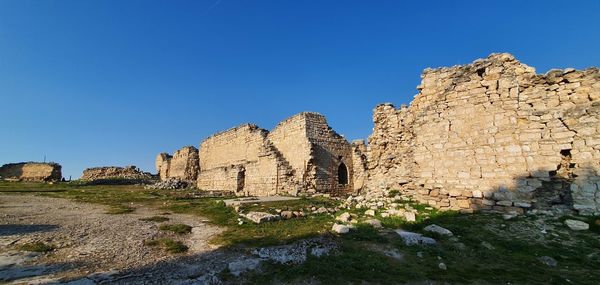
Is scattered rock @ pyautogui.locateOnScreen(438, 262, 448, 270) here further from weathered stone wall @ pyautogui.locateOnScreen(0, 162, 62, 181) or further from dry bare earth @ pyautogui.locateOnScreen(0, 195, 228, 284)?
weathered stone wall @ pyautogui.locateOnScreen(0, 162, 62, 181)

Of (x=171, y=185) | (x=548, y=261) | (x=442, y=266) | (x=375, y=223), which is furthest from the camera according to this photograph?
(x=171, y=185)

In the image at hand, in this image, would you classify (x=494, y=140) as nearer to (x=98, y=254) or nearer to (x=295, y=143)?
(x=98, y=254)

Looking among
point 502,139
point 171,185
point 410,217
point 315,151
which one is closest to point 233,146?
point 171,185

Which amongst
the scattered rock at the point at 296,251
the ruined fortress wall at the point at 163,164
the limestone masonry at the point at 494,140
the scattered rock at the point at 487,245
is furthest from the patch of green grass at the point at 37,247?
the ruined fortress wall at the point at 163,164

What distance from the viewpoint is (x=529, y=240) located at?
6426 mm

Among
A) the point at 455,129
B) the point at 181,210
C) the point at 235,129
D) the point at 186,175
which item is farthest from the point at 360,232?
the point at 186,175

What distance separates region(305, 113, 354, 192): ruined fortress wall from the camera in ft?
64.4

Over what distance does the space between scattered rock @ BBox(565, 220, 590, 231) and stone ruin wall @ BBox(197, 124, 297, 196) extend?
45.1ft

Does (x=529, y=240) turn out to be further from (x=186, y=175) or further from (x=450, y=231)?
(x=186, y=175)

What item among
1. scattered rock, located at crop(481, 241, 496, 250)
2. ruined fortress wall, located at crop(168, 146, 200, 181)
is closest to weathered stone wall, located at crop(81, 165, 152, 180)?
ruined fortress wall, located at crop(168, 146, 200, 181)

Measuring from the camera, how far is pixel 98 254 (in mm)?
5934

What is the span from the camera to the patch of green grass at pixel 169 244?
247 inches

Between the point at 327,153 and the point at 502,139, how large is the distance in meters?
12.1

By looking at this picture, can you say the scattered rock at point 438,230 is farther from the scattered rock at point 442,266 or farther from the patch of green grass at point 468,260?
the scattered rock at point 442,266
